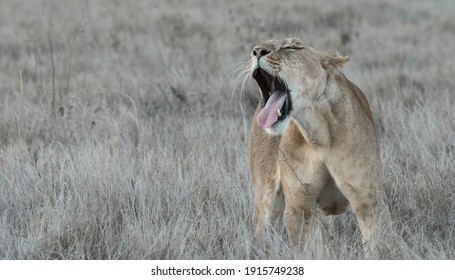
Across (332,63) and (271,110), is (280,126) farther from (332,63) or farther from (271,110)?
(332,63)

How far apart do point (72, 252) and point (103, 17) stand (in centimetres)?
1018

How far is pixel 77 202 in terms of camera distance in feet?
17.6

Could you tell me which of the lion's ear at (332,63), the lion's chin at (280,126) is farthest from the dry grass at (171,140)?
the lion's ear at (332,63)

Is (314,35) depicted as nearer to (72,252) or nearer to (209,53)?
(209,53)

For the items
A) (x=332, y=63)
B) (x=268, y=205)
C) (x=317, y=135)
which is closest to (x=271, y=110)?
(x=317, y=135)

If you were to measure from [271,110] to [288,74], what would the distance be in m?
0.19

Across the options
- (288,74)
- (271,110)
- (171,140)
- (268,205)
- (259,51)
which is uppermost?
(259,51)

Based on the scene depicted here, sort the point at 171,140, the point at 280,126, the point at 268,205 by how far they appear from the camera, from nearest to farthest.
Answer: the point at 280,126
the point at 268,205
the point at 171,140

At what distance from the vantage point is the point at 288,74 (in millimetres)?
4449

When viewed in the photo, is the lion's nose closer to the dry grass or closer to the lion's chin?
Result: the lion's chin

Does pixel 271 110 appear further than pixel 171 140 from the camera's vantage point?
No

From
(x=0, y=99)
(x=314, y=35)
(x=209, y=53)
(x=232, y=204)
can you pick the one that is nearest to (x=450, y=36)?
(x=314, y=35)

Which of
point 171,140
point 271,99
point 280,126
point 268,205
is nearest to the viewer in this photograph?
point 280,126

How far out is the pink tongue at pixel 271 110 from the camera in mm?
4430
